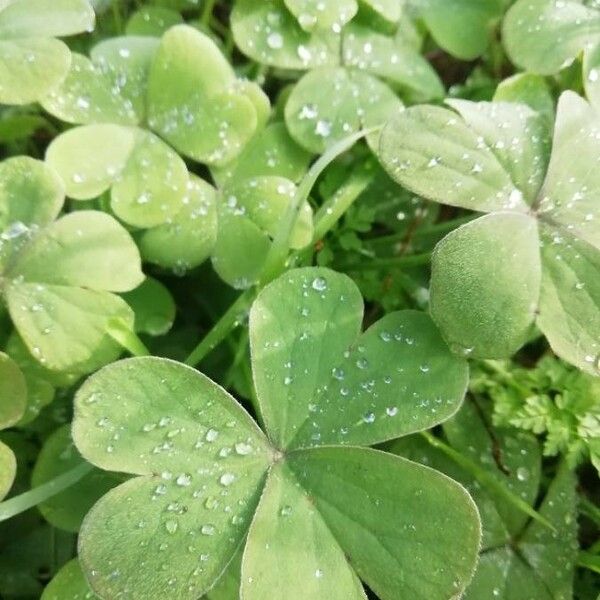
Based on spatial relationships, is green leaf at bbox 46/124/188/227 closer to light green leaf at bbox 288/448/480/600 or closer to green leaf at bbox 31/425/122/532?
green leaf at bbox 31/425/122/532

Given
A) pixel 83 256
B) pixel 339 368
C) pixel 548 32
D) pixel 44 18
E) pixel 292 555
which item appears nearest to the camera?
pixel 292 555

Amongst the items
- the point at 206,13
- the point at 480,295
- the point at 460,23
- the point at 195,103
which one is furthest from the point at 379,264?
the point at 206,13

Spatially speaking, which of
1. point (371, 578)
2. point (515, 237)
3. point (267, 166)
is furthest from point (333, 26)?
point (371, 578)

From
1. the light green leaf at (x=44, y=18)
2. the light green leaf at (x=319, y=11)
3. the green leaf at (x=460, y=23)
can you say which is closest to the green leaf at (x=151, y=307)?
the light green leaf at (x=44, y=18)

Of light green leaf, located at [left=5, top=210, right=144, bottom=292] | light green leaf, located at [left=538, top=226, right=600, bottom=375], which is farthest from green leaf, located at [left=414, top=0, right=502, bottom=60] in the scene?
light green leaf, located at [left=5, top=210, right=144, bottom=292]

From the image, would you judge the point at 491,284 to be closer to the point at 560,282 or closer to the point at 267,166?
the point at 560,282

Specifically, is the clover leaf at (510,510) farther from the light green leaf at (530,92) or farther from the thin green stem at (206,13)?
the thin green stem at (206,13)

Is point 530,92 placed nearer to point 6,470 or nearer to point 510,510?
point 510,510
